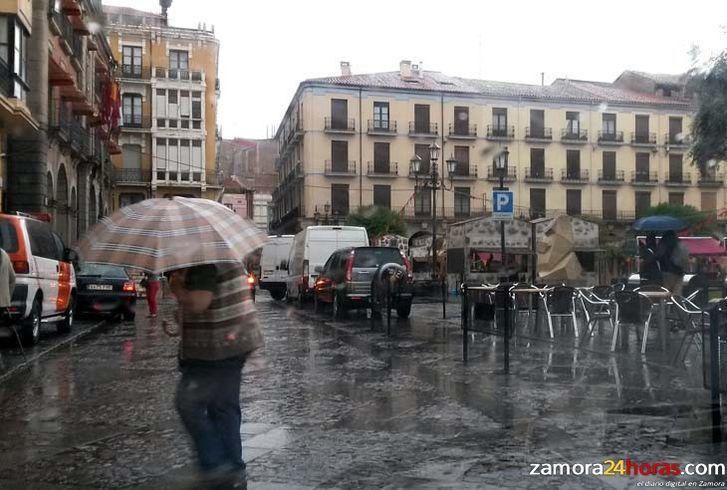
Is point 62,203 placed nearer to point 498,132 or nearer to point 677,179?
point 498,132

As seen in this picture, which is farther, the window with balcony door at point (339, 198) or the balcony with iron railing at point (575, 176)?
the window with balcony door at point (339, 198)

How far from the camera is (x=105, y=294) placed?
17.9 meters

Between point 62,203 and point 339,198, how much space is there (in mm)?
26881

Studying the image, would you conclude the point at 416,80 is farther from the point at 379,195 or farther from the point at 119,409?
the point at 119,409

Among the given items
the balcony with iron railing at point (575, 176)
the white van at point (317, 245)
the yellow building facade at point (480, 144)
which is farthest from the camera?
the balcony with iron railing at point (575, 176)

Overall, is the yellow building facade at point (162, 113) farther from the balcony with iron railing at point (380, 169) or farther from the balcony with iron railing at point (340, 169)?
the balcony with iron railing at point (380, 169)

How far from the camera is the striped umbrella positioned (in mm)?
4066

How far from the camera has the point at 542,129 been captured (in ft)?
170

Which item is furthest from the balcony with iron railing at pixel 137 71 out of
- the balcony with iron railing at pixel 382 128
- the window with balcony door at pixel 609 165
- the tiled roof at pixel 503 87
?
the window with balcony door at pixel 609 165

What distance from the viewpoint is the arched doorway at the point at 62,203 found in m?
29.1

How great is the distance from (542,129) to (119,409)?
158ft

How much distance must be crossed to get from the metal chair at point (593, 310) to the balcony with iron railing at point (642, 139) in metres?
42.6

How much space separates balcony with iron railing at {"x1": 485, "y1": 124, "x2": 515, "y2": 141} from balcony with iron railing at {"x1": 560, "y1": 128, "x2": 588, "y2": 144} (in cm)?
369

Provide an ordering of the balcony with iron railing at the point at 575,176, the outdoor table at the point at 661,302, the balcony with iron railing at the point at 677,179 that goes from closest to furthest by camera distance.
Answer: the outdoor table at the point at 661,302
the balcony with iron railing at the point at 677,179
the balcony with iron railing at the point at 575,176
